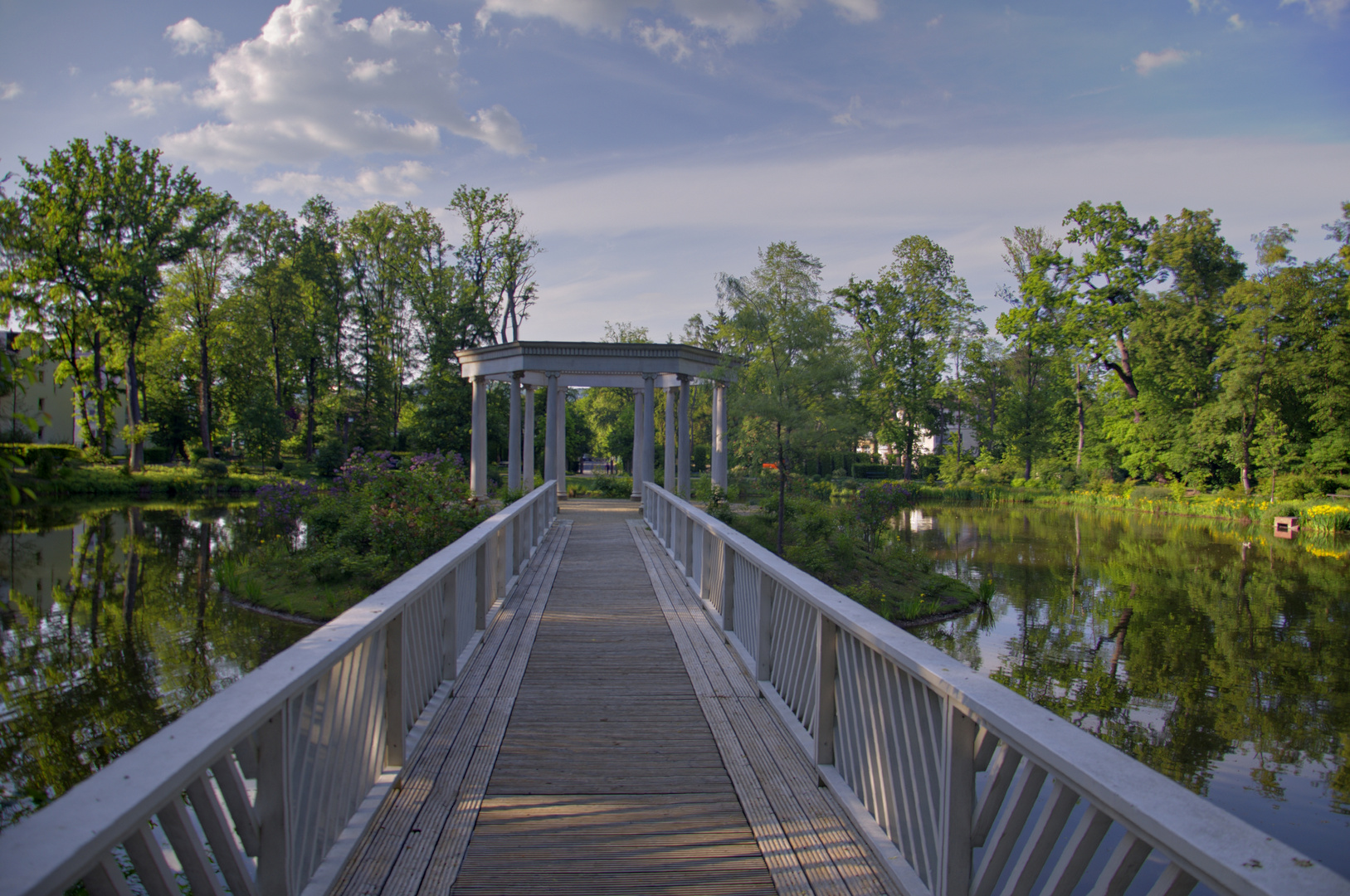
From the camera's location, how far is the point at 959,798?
6.97ft

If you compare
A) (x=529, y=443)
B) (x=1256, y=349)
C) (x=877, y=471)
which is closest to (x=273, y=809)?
(x=529, y=443)

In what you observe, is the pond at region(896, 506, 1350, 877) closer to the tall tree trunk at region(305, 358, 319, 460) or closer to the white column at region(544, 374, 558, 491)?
the white column at region(544, 374, 558, 491)

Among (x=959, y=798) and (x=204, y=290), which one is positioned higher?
(x=204, y=290)

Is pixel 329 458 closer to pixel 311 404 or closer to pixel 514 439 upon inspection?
pixel 311 404

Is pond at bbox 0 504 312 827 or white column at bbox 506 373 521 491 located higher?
white column at bbox 506 373 521 491

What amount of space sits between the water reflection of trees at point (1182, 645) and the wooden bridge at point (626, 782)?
108 inches

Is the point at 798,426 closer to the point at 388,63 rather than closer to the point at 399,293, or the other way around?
the point at 388,63

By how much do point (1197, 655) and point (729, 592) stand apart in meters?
6.99

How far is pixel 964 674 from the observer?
220 cm

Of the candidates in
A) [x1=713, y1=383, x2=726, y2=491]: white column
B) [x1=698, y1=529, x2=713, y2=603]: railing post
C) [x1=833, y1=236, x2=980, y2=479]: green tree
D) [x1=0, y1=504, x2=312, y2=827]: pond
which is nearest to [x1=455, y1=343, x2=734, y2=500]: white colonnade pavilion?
[x1=713, y1=383, x2=726, y2=491]: white column

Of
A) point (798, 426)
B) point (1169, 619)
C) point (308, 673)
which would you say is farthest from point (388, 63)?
point (1169, 619)

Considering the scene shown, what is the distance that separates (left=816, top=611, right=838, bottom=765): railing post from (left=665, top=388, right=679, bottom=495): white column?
1344 cm

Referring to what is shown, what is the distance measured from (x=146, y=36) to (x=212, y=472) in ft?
88.4

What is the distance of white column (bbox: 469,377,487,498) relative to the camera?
66.0 feet
